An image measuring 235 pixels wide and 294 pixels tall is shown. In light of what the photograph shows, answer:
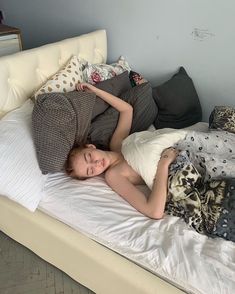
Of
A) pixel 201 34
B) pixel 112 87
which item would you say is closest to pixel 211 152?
pixel 112 87

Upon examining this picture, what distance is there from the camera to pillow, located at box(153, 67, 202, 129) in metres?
1.83

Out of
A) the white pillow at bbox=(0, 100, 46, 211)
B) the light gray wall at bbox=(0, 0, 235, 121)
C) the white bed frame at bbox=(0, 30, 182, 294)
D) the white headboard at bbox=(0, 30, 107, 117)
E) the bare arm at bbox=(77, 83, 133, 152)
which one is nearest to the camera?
the white bed frame at bbox=(0, 30, 182, 294)

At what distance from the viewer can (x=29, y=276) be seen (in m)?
1.41

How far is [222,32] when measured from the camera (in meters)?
1.72

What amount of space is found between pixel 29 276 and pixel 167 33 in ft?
4.88

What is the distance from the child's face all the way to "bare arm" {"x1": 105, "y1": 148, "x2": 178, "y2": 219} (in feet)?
0.17

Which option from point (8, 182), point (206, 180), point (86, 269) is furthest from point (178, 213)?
point (8, 182)

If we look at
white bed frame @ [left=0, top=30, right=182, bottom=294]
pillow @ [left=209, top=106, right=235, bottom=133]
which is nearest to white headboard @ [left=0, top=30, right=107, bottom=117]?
white bed frame @ [left=0, top=30, right=182, bottom=294]

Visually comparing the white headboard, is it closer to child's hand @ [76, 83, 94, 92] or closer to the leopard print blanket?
child's hand @ [76, 83, 94, 92]

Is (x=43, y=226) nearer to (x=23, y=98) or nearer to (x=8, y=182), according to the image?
(x=8, y=182)

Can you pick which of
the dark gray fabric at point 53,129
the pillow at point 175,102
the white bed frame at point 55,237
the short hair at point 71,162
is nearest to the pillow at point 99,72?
the white bed frame at point 55,237

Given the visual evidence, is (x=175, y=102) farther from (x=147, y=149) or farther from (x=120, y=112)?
(x=147, y=149)

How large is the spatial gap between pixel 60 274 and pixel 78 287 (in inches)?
4.3

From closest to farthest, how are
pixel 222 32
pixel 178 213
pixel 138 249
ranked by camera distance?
pixel 138 249 → pixel 178 213 → pixel 222 32
